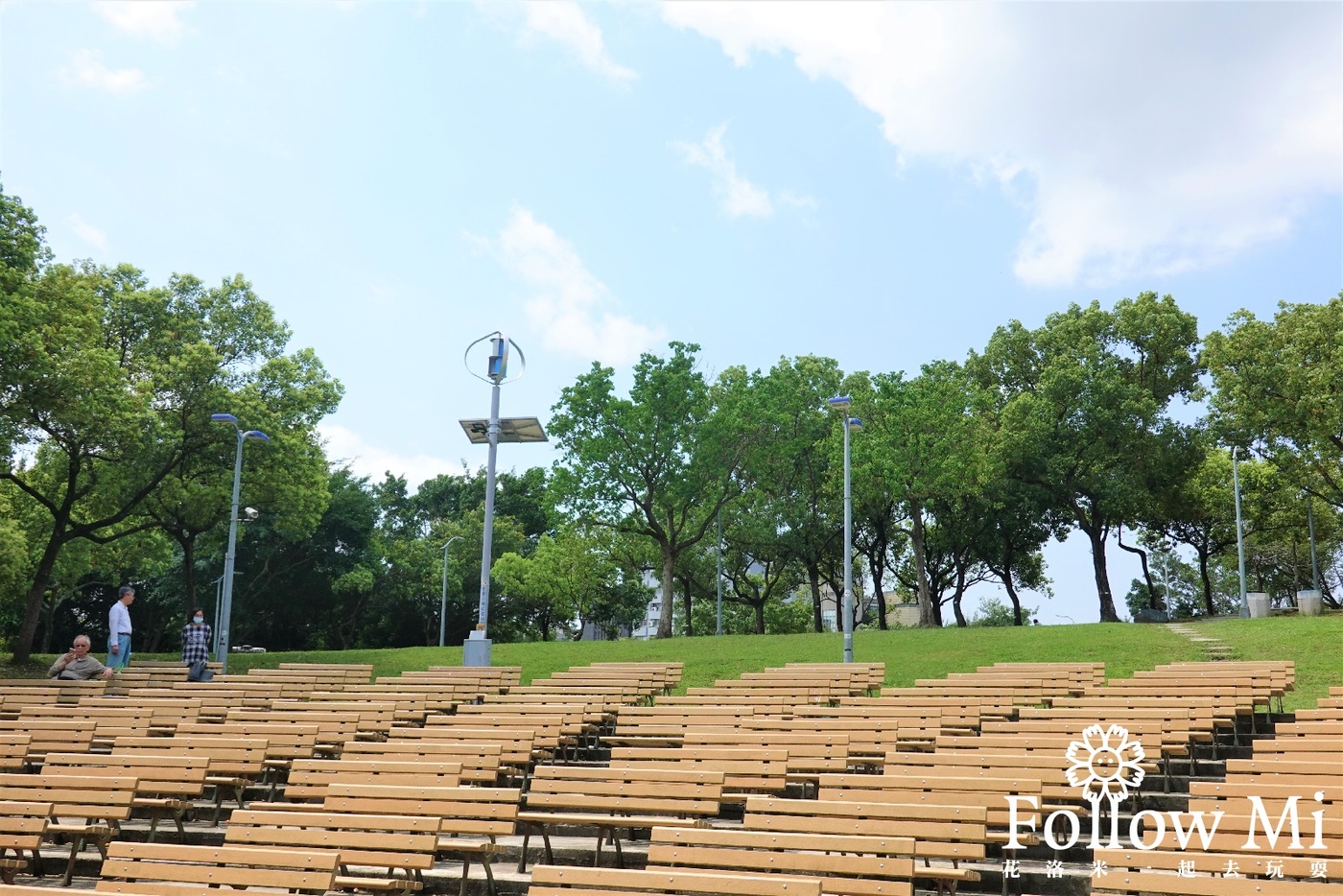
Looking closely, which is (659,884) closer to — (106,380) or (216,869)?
(216,869)

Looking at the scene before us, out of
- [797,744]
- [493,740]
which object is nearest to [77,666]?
[493,740]

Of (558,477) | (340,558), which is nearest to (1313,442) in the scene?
(558,477)

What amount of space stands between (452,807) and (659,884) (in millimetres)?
2529

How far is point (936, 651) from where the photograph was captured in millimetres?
23578

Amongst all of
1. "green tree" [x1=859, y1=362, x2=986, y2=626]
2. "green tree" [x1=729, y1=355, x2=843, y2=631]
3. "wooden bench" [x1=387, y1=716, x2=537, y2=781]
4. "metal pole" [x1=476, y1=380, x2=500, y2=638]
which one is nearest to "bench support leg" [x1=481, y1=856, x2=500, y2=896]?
"wooden bench" [x1=387, y1=716, x2=537, y2=781]

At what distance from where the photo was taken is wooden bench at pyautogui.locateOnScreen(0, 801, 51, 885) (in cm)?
899

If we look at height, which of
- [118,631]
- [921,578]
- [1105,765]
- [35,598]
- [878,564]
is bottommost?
[1105,765]

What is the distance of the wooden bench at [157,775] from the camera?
33.4 ft

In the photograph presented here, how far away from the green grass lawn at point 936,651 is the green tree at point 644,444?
8094 millimetres

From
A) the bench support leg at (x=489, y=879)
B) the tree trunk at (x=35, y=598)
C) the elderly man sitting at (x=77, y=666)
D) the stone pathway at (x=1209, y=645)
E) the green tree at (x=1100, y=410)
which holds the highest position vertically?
the green tree at (x=1100, y=410)

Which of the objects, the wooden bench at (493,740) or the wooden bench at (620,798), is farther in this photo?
the wooden bench at (493,740)

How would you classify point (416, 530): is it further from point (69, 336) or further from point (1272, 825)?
point (1272, 825)

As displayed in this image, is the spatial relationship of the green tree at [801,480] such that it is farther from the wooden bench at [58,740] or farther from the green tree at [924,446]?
the wooden bench at [58,740]

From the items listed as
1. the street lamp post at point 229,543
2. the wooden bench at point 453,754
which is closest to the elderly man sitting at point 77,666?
the street lamp post at point 229,543
